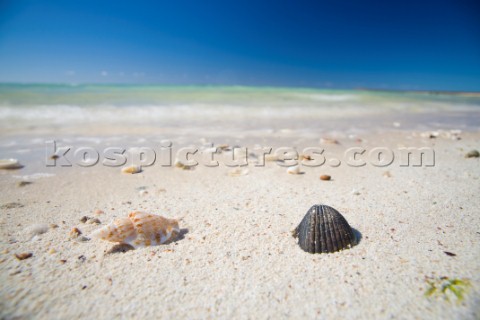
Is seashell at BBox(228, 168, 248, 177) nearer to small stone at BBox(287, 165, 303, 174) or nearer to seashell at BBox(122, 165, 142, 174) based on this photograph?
small stone at BBox(287, 165, 303, 174)

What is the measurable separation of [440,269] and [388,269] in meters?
0.29

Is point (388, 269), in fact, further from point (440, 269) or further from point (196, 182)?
point (196, 182)

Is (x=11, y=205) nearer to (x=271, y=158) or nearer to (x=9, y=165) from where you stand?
(x=9, y=165)

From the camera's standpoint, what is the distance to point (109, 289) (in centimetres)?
152

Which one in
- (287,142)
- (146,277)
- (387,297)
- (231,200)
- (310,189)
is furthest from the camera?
(287,142)

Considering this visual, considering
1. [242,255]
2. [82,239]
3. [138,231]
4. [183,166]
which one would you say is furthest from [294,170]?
[82,239]

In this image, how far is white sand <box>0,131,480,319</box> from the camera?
4.61 ft

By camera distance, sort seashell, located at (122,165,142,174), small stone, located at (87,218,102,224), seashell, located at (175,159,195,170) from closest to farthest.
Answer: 1. small stone, located at (87,218,102,224)
2. seashell, located at (122,165,142,174)
3. seashell, located at (175,159,195,170)

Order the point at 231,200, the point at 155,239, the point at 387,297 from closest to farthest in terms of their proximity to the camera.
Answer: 1. the point at 387,297
2. the point at 155,239
3. the point at 231,200

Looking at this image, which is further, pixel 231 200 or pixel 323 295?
pixel 231 200

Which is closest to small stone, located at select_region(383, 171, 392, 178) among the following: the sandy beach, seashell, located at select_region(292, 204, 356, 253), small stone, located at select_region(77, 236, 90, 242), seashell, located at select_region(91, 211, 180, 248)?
the sandy beach

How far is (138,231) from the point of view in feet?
6.23

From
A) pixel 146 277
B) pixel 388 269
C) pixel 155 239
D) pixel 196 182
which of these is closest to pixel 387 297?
pixel 388 269

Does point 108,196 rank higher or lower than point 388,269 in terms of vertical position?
higher
